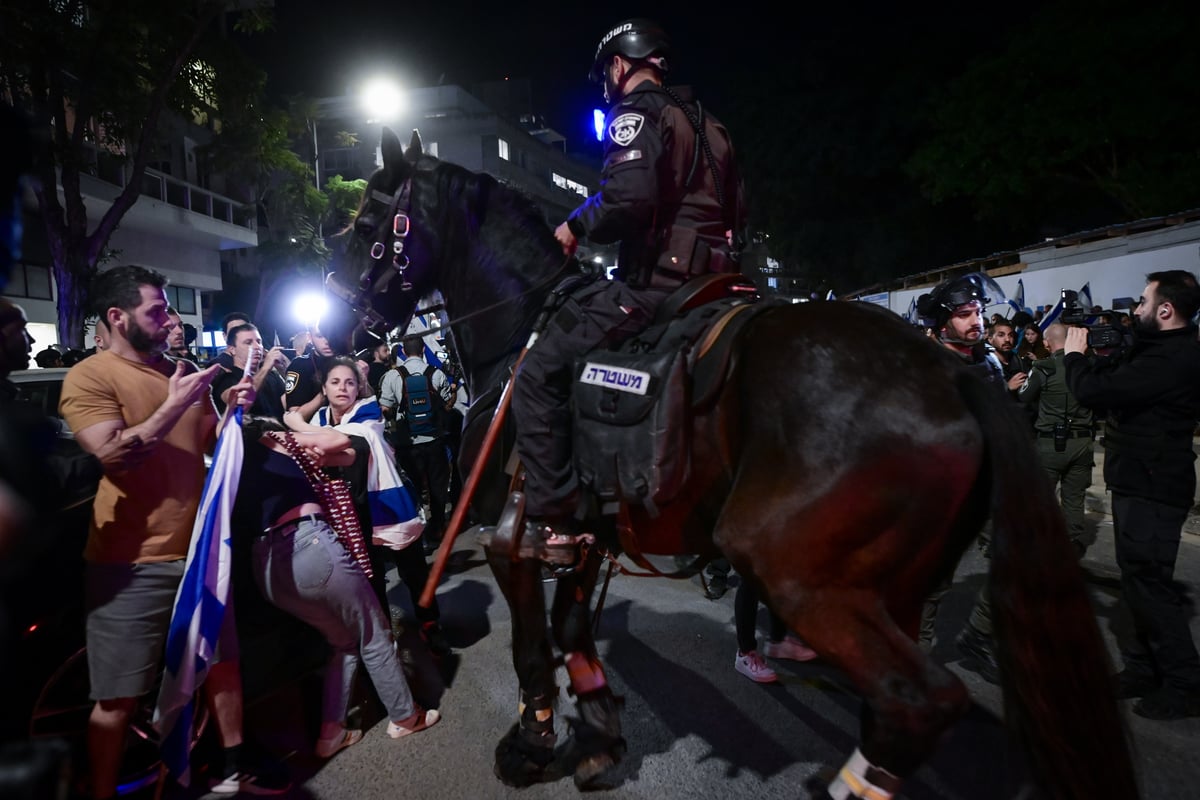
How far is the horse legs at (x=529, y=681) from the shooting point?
3.02 meters

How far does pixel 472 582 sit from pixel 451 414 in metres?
2.76

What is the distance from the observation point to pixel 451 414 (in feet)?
26.3

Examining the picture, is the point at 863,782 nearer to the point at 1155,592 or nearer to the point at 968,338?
the point at 1155,592

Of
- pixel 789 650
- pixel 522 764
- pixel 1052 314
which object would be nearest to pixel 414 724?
pixel 522 764

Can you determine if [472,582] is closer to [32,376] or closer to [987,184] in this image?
[32,376]

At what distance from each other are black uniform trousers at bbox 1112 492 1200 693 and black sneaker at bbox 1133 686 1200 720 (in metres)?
0.03

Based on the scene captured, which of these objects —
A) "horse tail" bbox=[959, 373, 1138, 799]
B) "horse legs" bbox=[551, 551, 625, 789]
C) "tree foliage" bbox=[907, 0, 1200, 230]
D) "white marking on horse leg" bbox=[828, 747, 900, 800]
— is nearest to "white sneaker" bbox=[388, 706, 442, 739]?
"horse legs" bbox=[551, 551, 625, 789]

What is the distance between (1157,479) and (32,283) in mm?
21079

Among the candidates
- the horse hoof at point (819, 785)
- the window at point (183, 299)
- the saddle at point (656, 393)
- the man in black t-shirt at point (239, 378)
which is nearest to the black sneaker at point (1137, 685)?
the horse hoof at point (819, 785)

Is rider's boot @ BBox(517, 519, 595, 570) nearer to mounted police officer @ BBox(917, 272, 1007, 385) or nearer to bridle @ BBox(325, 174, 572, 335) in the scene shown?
bridle @ BBox(325, 174, 572, 335)

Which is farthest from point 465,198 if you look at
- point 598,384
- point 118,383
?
point 118,383

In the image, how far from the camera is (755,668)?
3.86 metres

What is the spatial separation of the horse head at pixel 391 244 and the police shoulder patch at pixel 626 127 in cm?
123

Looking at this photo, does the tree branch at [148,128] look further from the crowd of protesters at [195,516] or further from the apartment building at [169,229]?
the crowd of protesters at [195,516]
